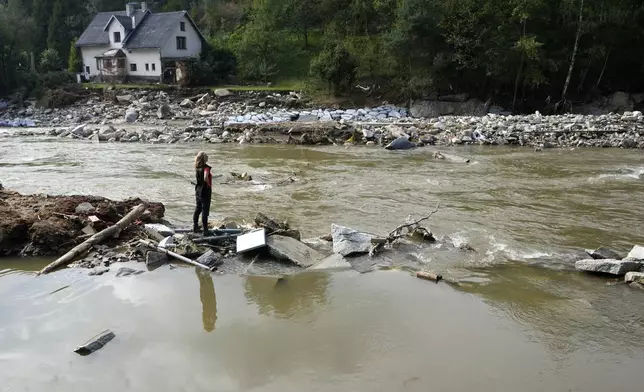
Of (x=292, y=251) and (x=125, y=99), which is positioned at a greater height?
(x=125, y=99)

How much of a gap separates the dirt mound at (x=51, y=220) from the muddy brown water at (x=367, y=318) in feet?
1.61

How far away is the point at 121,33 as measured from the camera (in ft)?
154

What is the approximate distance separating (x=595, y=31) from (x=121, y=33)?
3941 cm

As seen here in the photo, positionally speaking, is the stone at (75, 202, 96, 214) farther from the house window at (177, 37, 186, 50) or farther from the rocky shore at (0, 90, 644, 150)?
the house window at (177, 37, 186, 50)

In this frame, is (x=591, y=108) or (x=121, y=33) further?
(x=121, y=33)

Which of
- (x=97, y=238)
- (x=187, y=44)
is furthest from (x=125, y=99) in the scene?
(x=97, y=238)

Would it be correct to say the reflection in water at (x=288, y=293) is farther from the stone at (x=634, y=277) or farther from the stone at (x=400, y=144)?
the stone at (x=400, y=144)

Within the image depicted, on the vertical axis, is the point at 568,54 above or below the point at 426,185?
above

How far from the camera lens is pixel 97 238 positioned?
9109 millimetres

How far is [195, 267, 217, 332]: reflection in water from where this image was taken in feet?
21.6

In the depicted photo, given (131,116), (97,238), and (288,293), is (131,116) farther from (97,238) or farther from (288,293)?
(288,293)

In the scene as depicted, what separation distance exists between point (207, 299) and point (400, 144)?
16189 mm

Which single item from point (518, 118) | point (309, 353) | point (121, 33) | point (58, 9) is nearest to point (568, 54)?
point (518, 118)

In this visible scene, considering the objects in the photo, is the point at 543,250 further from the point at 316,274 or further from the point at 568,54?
the point at 568,54
